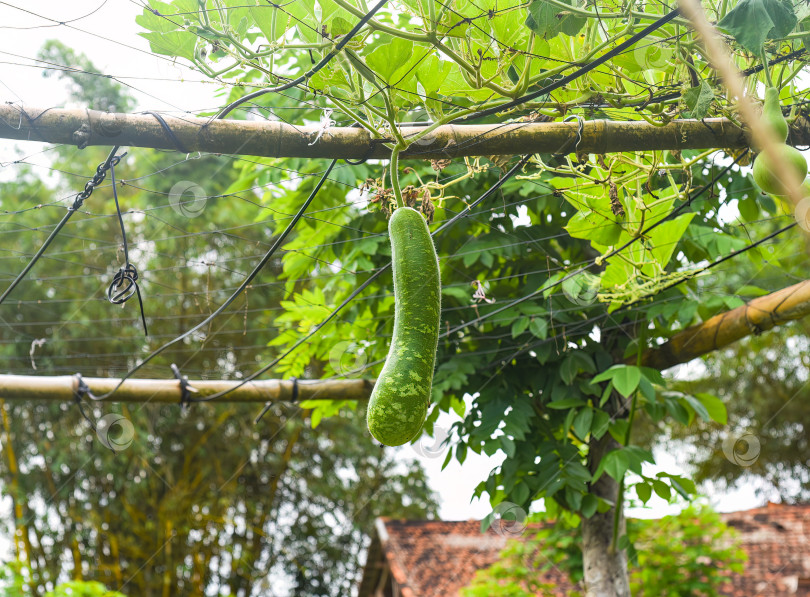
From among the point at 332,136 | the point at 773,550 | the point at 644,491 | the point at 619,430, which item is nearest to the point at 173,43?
the point at 332,136

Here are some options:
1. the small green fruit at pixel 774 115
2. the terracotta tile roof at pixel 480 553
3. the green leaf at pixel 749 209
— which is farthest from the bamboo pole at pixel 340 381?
the terracotta tile roof at pixel 480 553

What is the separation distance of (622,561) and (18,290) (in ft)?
21.9

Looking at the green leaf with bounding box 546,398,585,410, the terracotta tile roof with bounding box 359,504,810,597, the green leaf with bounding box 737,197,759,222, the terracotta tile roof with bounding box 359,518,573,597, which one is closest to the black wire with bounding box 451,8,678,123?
the green leaf with bounding box 737,197,759,222

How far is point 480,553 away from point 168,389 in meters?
5.77

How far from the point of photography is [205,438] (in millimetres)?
8625

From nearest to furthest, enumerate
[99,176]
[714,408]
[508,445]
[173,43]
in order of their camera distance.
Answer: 1. [173,43]
2. [99,176]
3. [508,445]
4. [714,408]

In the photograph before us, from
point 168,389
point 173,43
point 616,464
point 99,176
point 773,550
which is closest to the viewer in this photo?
point 173,43

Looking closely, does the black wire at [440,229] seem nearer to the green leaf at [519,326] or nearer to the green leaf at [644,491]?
the green leaf at [519,326]

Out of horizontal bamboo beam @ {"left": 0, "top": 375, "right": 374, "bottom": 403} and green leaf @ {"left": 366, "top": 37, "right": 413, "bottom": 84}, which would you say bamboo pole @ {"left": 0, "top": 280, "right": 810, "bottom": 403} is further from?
green leaf @ {"left": 366, "top": 37, "right": 413, "bottom": 84}

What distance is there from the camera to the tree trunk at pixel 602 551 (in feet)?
9.54

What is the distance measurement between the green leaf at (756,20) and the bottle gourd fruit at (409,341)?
0.54 metres

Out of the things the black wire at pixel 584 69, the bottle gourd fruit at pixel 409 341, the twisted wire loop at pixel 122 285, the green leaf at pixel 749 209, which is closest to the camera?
the bottle gourd fruit at pixel 409 341

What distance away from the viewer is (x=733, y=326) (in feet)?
8.56

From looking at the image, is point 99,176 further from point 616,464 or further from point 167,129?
point 616,464
